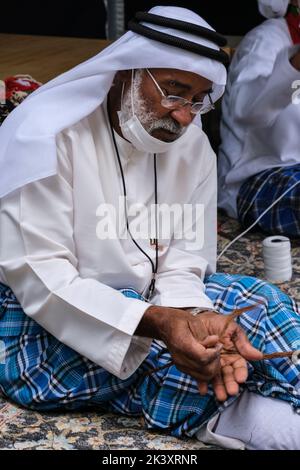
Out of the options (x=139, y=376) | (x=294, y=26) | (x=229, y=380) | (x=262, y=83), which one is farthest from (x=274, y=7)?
(x=229, y=380)

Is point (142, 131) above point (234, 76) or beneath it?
above

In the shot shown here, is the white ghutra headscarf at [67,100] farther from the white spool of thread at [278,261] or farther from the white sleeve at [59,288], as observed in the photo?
the white spool of thread at [278,261]

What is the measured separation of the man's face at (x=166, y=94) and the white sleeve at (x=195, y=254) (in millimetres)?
371

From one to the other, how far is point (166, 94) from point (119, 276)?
0.60m

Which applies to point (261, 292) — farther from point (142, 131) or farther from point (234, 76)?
point (234, 76)

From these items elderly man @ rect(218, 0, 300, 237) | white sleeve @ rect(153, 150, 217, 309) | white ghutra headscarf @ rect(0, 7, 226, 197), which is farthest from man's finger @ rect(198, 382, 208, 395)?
elderly man @ rect(218, 0, 300, 237)

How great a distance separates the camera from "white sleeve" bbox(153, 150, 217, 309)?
9.12 ft

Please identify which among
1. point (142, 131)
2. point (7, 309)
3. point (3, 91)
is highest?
point (142, 131)

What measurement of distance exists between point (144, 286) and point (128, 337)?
408 mm

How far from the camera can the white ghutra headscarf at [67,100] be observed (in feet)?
8.10

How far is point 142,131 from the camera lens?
263cm

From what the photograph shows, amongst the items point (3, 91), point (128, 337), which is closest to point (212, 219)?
point (128, 337)

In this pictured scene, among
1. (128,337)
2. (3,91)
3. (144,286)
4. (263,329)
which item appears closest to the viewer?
(128,337)

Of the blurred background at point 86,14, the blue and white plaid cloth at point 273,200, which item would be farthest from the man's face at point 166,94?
the blurred background at point 86,14
